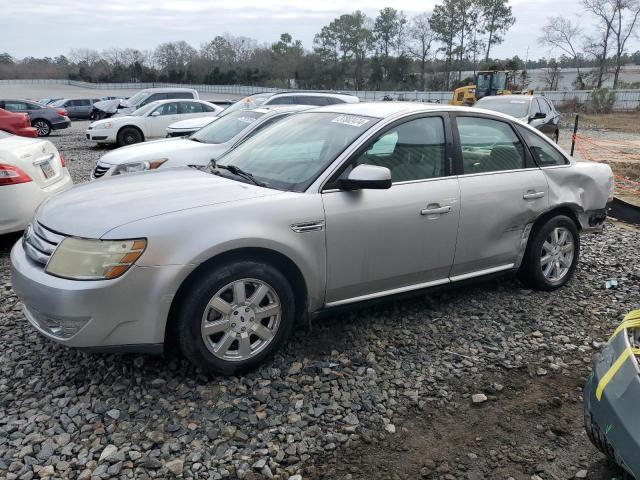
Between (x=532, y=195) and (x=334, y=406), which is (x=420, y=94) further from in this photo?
(x=334, y=406)

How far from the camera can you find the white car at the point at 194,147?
7.20 meters

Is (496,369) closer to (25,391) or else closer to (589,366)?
(589,366)

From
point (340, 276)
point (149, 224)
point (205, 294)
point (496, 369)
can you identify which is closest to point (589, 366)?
point (496, 369)

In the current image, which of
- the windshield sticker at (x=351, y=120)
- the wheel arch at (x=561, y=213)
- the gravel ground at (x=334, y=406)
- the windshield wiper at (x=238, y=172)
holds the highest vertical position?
the windshield sticker at (x=351, y=120)

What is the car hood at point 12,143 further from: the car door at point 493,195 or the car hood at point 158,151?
the car door at point 493,195

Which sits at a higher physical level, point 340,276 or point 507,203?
point 507,203

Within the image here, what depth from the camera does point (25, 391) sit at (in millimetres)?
3100

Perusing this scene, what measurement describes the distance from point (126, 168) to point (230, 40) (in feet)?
281

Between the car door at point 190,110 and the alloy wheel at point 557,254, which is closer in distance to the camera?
the alloy wheel at point 557,254

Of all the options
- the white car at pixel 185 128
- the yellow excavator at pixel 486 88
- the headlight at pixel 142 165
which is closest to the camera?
the headlight at pixel 142 165

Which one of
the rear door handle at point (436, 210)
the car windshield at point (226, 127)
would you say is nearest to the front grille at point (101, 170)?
the car windshield at point (226, 127)

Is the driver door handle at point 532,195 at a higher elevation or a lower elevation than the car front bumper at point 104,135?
higher

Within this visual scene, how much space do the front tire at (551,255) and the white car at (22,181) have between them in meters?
4.80

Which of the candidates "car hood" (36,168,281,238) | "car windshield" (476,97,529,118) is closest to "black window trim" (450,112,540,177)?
"car hood" (36,168,281,238)
